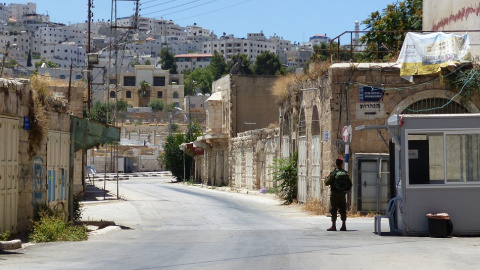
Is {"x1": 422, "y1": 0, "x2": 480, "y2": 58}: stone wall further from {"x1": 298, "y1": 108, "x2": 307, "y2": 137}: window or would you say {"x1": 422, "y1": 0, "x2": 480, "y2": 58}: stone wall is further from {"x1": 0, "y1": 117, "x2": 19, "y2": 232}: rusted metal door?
{"x1": 0, "y1": 117, "x2": 19, "y2": 232}: rusted metal door

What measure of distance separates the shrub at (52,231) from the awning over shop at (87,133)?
3.47m

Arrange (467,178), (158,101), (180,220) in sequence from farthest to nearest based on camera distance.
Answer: (158,101) < (180,220) < (467,178)

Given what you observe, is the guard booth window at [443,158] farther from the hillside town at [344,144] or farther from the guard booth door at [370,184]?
the guard booth door at [370,184]

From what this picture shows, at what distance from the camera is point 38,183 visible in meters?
17.0

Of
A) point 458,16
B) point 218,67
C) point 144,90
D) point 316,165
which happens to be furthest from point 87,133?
point 144,90

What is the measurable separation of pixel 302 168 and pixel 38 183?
14.3 metres

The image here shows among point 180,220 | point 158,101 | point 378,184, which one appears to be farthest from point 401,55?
point 158,101

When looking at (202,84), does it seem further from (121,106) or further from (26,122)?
(26,122)

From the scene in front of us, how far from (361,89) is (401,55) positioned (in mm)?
1789

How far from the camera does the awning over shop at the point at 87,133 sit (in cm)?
2004

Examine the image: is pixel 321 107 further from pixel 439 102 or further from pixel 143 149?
pixel 143 149

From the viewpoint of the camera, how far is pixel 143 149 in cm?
11112

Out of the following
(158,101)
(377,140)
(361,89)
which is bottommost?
(377,140)

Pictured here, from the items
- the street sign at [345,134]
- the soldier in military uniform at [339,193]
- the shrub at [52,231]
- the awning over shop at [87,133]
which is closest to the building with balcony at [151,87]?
the street sign at [345,134]
